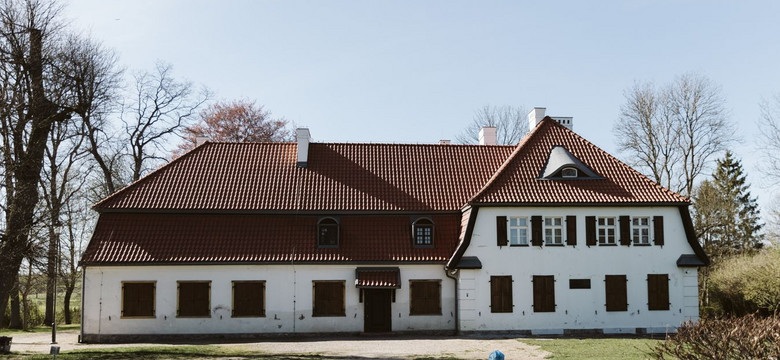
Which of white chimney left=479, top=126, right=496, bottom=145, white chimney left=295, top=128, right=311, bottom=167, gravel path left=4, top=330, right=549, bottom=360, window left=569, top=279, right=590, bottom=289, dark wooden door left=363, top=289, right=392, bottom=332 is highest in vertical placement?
white chimney left=479, top=126, right=496, bottom=145

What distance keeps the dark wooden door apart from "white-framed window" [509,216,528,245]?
4.90m

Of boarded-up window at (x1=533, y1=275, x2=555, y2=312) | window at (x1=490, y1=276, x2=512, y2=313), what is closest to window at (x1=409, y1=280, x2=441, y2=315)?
window at (x1=490, y1=276, x2=512, y2=313)

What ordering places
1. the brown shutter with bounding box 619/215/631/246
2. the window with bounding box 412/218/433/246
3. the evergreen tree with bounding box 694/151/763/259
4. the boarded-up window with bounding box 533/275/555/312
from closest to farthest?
the boarded-up window with bounding box 533/275/555/312
the brown shutter with bounding box 619/215/631/246
the window with bounding box 412/218/433/246
the evergreen tree with bounding box 694/151/763/259

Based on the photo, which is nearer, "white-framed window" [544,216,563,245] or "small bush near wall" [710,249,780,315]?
"white-framed window" [544,216,563,245]

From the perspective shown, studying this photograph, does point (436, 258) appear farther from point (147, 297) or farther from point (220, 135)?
point (220, 135)

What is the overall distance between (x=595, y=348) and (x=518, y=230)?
6335 millimetres

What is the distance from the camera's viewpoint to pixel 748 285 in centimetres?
2728

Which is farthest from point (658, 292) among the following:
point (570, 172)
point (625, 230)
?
point (570, 172)

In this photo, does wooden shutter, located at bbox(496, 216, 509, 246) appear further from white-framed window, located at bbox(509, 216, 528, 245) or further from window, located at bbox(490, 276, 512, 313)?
window, located at bbox(490, 276, 512, 313)

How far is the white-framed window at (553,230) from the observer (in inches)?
1006

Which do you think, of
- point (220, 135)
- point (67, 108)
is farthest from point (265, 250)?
point (220, 135)

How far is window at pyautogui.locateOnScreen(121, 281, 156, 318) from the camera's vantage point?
79.6ft

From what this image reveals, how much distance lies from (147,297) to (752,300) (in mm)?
22985

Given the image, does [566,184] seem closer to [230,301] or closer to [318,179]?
[318,179]
